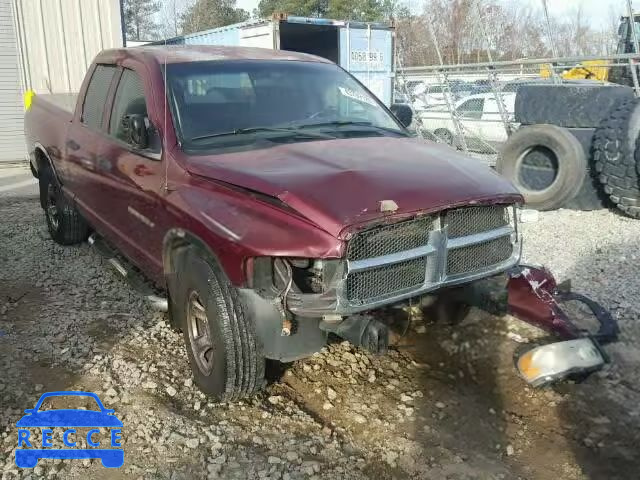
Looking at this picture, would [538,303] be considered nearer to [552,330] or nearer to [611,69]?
[552,330]

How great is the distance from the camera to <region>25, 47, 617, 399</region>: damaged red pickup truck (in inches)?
111

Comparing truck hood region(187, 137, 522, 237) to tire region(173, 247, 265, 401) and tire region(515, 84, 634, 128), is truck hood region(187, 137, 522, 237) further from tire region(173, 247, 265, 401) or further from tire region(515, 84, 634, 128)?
tire region(515, 84, 634, 128)

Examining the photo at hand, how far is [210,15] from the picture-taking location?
39.1 meters

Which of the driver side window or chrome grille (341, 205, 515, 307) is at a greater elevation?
the driver side window

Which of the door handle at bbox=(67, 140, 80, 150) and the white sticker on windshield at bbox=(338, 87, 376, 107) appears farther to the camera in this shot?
the door handle at bbox=(67, 140, 80, 150)

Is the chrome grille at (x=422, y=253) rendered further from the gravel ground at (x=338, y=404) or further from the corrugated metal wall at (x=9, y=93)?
the corrugated metal wall at (x=9, y=93)

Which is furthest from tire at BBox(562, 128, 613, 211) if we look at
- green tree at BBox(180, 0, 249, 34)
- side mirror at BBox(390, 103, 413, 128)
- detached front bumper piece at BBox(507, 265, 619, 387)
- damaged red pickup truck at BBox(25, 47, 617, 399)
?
green tree at BBox(180, 0, 249, 34)

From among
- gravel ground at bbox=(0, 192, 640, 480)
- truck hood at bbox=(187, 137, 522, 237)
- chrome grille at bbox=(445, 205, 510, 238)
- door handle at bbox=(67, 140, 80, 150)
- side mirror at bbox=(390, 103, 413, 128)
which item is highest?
side mirror at bbox=(390, 103, 413, 128)

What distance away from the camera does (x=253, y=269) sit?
2.87 metres

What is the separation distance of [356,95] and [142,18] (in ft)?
142

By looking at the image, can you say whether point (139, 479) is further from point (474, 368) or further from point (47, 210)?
point (47, 210)

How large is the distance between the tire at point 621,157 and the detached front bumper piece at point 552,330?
9.44 ft

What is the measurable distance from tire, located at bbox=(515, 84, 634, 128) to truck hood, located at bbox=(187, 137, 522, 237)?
4.70 meters

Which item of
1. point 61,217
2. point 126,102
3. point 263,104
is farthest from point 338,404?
point 61,217
